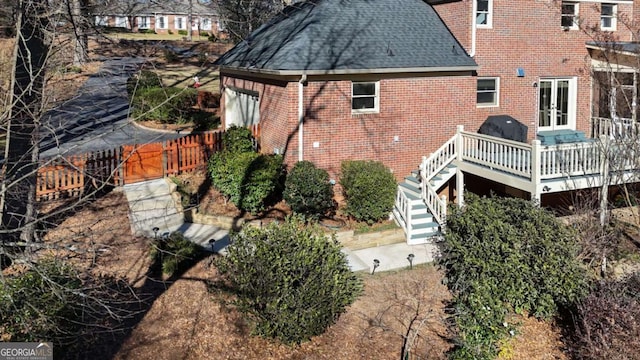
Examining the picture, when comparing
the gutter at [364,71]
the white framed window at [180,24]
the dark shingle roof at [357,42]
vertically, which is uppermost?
the white framed window at [180,24]

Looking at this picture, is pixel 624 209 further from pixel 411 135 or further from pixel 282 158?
pixel 282 158

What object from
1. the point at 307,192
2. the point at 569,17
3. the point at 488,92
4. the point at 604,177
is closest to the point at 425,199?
the point at 307,192

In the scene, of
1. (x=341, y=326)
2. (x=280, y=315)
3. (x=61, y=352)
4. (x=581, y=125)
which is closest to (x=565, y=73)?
(x=581, y=125)

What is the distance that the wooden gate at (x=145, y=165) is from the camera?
16234 millimetres

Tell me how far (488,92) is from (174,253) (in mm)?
11944

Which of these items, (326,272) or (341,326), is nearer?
(326,272)

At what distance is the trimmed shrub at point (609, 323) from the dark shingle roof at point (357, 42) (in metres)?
8.74

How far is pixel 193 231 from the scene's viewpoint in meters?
13.7

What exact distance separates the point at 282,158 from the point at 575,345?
9.04m

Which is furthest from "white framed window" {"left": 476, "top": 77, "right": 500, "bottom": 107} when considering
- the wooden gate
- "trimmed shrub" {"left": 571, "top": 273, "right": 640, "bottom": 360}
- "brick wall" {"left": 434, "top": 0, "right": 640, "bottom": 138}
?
the wooden gate

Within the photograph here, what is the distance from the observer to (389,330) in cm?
949

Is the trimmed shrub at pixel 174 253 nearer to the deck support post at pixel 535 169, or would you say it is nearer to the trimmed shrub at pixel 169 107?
the deck support post at pixel 535 169

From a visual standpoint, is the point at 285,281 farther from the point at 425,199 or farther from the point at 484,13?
the point at 484,13

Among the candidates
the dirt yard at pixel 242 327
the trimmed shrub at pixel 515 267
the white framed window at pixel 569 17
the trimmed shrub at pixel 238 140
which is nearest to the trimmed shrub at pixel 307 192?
the trimmed shrub at pixel 238 140
